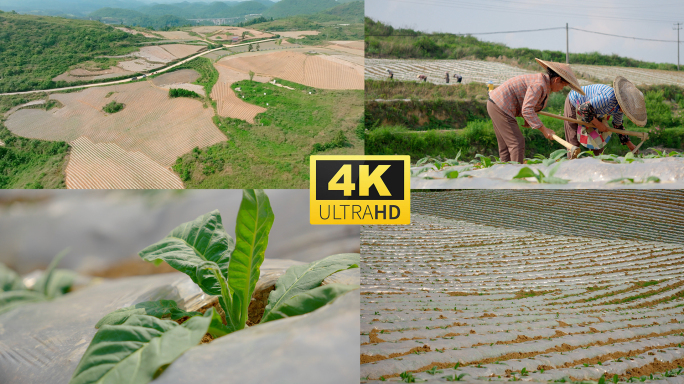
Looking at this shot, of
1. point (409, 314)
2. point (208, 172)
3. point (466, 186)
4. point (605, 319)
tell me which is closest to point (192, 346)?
point (409, 314)

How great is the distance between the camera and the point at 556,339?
2.76ft

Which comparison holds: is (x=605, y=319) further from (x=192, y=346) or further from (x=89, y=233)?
(x=89, y=233)

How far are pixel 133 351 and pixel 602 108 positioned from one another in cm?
227

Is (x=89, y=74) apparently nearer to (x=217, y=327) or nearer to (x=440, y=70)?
(x=440, y=70)

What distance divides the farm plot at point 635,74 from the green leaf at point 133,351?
950 cm

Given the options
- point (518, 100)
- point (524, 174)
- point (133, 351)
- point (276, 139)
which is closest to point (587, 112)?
point (518, 100)

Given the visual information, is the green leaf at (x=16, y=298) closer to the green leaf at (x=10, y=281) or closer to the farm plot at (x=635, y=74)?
the green leaf at (x=10, y=281)

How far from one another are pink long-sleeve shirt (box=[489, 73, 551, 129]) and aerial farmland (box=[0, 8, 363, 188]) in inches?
195

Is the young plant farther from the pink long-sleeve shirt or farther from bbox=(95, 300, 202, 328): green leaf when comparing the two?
bbox=(95, 300, 202, 328): green leaf

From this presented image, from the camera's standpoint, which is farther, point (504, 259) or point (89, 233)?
point (504, 259)

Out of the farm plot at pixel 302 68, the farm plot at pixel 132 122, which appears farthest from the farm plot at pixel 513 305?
the farm plot at pixel 302 68

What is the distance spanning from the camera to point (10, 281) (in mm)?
536

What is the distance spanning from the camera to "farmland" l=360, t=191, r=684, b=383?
0.71 meters

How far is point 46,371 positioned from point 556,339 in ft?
3.08
